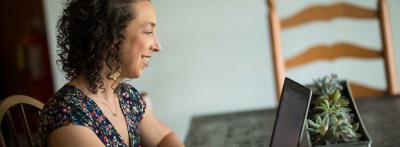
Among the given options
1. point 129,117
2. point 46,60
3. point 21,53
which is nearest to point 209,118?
point 129,117

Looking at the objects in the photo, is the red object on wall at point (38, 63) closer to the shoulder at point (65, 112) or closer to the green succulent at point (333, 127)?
the shoulder at point (65, 112)

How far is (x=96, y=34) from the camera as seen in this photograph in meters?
1.44

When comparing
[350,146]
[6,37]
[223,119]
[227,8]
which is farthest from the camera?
[6,37]

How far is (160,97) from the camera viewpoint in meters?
3.30

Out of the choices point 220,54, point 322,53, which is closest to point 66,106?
point 322,53

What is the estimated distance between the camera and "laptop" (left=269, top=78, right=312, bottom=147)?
1.24 m

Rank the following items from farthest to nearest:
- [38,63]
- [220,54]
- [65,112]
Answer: [38,63] → [220,54] → [65,112]

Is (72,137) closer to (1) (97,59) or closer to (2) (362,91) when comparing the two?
(1) (97,59)

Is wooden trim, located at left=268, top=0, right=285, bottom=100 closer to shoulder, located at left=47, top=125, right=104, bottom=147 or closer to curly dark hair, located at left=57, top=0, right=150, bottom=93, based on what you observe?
curly dark hair, located at left=57, top=0, right=150, bottom=93


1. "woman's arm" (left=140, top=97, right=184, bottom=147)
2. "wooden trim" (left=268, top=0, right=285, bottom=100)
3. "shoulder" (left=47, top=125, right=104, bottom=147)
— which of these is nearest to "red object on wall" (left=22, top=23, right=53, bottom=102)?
"wooden trim" (left=268, top=0, right=285, bottom=100)

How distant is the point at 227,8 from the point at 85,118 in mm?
1874

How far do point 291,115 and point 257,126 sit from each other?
64 cm

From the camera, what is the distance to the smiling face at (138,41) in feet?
4.76

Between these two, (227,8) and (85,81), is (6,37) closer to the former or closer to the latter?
(227,8)
